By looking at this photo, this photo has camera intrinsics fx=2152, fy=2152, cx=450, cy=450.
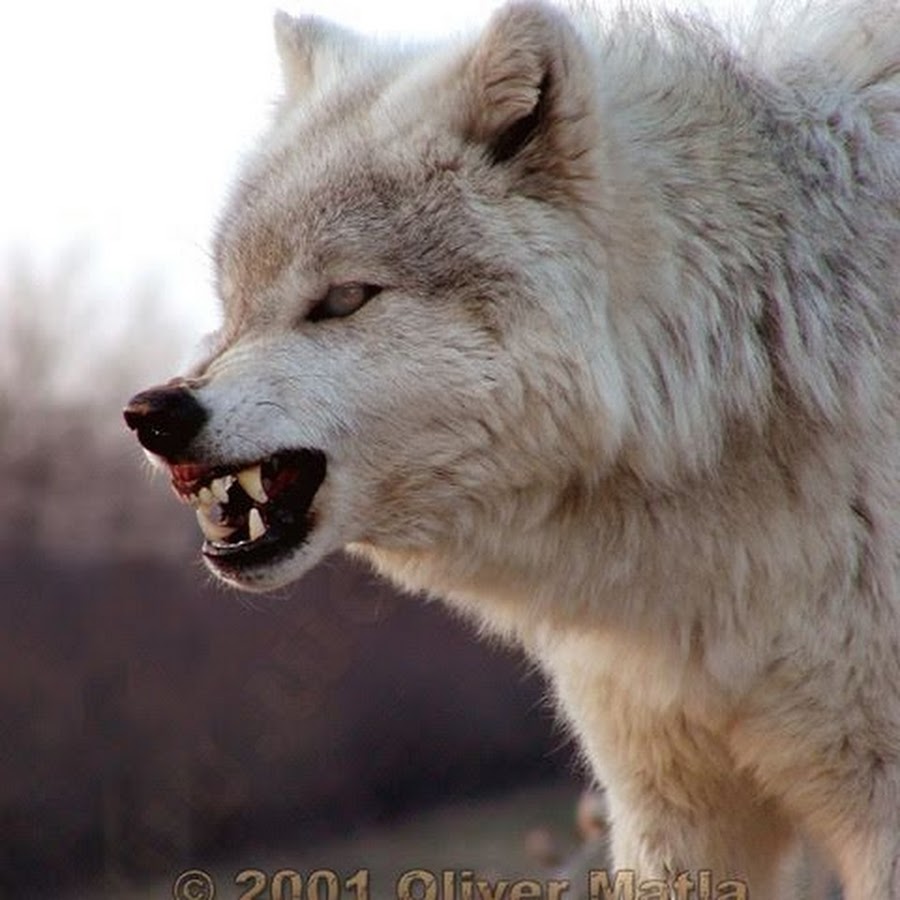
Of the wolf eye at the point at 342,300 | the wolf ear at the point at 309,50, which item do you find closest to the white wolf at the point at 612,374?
the wolf eye at the point at 342,300

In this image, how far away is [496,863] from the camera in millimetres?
20312

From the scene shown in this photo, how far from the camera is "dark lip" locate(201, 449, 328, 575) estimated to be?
4758mm

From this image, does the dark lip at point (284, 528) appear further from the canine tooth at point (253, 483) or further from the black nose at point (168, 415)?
the black nose at point (168, 415)

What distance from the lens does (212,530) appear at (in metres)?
4.84

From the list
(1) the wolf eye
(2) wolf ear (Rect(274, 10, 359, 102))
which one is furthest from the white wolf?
(2) wolf ear (Rect(274, 10, 359, 102))

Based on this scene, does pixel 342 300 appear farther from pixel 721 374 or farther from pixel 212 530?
pixel 721 374

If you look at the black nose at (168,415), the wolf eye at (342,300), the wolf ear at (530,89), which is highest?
the wolf ear at (530,89)

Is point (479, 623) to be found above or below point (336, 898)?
above

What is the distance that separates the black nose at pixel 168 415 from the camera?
459 centimetres

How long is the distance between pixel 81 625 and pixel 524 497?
54.4 ft

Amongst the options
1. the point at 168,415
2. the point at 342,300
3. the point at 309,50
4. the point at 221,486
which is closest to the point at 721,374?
the point at 342,300

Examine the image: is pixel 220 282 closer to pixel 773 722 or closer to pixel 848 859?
pixel 773 722

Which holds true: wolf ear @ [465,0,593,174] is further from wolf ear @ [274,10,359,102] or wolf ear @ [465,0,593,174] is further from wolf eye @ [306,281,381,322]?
wolf ear @ [274,10,359,102]

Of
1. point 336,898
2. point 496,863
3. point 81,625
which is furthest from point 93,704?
point 336,898
